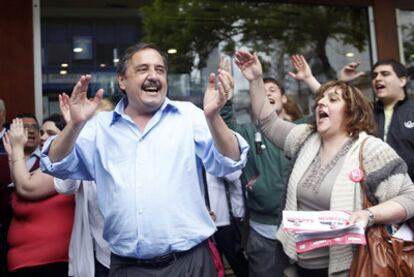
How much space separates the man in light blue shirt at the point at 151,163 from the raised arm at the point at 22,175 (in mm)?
645

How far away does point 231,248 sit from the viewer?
141 inches

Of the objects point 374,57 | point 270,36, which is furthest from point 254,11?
point 374,57

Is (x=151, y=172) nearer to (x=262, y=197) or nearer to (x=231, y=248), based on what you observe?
(x=262, y=197)

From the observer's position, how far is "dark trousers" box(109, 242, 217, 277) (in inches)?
81.4

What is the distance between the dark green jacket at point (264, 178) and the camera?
3.22 metres

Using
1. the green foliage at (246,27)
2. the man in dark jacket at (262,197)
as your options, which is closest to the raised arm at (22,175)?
the man in dark jacket at (262,197)

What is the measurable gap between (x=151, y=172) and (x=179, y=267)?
45cm

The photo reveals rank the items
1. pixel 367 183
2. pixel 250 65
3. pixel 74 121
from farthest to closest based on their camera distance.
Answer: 1. pixel 250 65
2. pixel 367 183
3. pixel 74 121

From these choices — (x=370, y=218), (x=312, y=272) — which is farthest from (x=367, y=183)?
(x=312, y=272)

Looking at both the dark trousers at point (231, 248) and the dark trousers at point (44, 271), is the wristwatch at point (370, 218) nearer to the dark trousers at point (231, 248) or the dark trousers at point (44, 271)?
the dark trousers at point (231, 248)

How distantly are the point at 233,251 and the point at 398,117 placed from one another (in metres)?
1.62

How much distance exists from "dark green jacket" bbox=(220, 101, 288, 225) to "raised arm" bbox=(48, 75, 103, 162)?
1.32m

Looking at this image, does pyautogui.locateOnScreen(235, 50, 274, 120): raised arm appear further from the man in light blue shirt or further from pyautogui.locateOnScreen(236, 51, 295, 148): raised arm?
the man in light blue shirt

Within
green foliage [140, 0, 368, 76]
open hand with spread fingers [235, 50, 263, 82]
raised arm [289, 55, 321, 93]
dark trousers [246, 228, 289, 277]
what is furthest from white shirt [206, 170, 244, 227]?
green foliage [140, 0, 368, 76]
